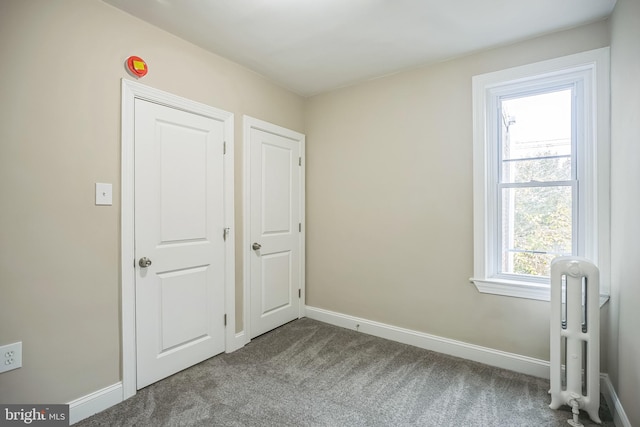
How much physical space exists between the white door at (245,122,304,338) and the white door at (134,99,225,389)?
1.29 feet

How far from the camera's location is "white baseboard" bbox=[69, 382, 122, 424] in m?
1.80

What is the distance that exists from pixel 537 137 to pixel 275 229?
2.47m

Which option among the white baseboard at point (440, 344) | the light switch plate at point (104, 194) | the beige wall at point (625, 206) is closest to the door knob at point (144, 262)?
the light switch plate at point (104, 194)

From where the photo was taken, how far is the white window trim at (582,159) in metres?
2.07

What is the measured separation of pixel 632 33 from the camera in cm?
162

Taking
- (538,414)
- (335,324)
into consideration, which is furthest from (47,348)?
(538,414)

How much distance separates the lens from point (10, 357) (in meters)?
1.59

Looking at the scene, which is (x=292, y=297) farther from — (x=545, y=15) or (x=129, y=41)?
(x=545, y=15)

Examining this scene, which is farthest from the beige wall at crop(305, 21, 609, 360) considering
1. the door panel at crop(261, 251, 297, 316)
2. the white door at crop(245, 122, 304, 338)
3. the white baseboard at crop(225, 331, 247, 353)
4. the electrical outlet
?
the electrical outlet

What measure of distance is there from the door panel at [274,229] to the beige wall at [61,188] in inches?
46.1

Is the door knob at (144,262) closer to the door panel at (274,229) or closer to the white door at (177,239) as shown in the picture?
the white door at (177,239)

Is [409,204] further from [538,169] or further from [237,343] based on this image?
[237,343]

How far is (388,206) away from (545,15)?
5.89ft

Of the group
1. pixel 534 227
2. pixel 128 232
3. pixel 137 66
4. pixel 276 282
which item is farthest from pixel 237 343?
pixel 534 227
